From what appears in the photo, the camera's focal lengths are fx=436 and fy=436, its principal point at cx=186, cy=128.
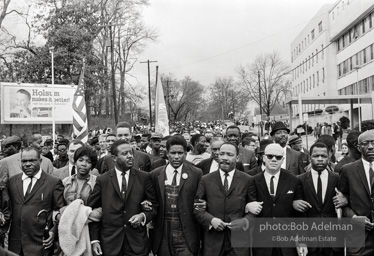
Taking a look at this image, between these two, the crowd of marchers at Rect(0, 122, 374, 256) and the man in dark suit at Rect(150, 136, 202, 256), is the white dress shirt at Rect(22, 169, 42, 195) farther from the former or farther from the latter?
the man in dark suit at Rect(150, 136, 202, 256)

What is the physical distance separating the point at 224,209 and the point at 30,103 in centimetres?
2201

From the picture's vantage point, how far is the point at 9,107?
80.5ft

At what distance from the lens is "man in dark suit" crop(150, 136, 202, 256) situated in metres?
5.20

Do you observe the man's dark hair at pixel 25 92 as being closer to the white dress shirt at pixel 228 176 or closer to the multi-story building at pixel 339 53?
the white dress shirt at pixel 228 176

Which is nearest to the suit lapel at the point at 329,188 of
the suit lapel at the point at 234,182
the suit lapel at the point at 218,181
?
the suit lapel at the point at 234,182

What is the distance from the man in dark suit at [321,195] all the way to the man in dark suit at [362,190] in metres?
0.11

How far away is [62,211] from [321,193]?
301cm

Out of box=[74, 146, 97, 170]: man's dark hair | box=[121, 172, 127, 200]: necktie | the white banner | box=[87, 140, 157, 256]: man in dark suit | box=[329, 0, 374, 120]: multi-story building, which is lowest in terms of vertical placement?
box=[87, 140, 157, 256]: man in dark suit

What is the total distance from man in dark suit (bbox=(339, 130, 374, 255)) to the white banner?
22538mm

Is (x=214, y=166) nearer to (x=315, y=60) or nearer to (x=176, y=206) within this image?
(x=176, y=206)

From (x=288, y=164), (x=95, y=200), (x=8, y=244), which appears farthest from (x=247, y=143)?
(x=8, y=244)

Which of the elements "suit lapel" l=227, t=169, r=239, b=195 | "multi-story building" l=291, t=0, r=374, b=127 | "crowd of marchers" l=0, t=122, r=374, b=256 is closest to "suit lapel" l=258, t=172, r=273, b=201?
"crowd of marchers" l=0, t=122, r=374, b=256

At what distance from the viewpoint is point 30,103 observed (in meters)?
24.8

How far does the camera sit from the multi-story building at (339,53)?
44.6 metres
